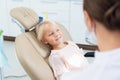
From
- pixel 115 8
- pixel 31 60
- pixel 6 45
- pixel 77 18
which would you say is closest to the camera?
pixel 115 8

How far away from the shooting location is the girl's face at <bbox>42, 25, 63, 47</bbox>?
190cm

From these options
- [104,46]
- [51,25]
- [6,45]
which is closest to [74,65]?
[51,25]

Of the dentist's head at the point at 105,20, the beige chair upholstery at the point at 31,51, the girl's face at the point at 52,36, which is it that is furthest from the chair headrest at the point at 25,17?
the dentist's head at the point at 105,20

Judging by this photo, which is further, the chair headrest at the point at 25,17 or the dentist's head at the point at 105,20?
the chair headrest at the point at 25,17

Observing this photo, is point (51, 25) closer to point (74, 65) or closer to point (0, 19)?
point (74, 65)

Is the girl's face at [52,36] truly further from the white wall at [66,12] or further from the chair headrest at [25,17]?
the white wall at [66,12]

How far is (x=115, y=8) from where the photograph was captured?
68 centimetres

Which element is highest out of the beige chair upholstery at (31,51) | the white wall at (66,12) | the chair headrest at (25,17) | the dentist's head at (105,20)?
the dentist's head at (105,20)

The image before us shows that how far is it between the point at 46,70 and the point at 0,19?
2.10 metres

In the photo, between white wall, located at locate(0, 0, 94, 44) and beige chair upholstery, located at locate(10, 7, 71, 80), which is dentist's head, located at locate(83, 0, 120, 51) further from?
white wall, located at locate(0, 0, 94, 44)

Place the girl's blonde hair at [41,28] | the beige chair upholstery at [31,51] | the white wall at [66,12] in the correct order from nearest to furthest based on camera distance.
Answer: the beige chair upholstery at [31,51] → the girl's blonde hair at [41,28] → the white wall at [66,12]

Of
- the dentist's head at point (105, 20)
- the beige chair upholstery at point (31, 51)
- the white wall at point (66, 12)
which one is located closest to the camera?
the dentist's head at point (105, 20)

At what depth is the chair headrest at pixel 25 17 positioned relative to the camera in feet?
6.32

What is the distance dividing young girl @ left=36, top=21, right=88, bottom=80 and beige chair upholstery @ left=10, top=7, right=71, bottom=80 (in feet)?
0.17
